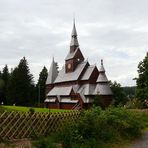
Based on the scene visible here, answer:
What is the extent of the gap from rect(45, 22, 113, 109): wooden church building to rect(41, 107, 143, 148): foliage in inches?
1892

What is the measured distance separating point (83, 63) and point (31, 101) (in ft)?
62.8

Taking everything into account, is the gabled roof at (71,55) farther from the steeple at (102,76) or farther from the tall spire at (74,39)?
the steeple at (102,76)

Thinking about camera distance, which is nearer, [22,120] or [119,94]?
[22,120]

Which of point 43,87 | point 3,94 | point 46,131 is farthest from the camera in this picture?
point 43,87

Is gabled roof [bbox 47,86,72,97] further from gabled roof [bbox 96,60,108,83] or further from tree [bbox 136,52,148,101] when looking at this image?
tree [bbox 136,52,148,101]

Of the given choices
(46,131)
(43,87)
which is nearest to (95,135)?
(46,131)

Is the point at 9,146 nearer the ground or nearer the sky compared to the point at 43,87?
→ nearer the ground

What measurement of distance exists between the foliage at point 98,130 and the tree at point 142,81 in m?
31.6

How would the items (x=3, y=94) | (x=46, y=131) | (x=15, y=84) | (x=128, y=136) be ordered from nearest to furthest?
(x=46, y=131) → (x=128, y=136) → (x=15, y=84) → (x=3, y=94)

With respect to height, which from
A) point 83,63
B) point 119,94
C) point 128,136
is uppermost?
point 83,63

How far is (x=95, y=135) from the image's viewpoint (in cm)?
1282

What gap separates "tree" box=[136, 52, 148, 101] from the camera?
157 feet

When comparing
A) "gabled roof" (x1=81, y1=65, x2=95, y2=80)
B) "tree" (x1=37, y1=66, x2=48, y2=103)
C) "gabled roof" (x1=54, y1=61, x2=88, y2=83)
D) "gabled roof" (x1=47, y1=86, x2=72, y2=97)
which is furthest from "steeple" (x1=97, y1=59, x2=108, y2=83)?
"tree" (x1=37, y1=66, x2=48, y2=103)

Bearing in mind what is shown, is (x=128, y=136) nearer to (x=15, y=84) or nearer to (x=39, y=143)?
(x=39, y=143)
